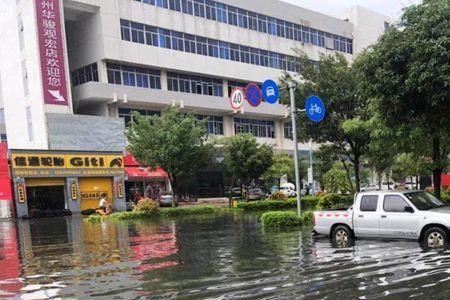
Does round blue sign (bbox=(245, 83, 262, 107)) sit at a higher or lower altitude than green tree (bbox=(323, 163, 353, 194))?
higher

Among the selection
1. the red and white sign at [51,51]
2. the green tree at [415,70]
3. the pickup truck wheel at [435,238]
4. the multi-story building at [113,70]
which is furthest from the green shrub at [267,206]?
the red and white sign at [51,51]

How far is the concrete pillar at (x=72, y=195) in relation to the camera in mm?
41156

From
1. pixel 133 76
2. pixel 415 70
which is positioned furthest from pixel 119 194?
pixel 415 70

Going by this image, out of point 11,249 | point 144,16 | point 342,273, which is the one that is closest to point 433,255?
point 342,273

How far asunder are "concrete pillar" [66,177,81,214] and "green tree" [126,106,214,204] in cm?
1130

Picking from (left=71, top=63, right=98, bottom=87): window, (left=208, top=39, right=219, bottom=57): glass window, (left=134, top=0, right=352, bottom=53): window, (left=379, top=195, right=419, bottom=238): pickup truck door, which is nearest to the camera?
(left=379, top=195, right=419, bottom=238): pickup truck door

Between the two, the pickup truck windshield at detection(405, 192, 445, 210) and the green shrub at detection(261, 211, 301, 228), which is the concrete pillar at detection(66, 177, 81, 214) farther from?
the pickup truck windshield at detection(405, 192, 445, 210)

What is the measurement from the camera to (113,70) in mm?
47312

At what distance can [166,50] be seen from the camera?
50.3 metres

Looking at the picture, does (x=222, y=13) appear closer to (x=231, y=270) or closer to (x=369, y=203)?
(x=369, y=203)

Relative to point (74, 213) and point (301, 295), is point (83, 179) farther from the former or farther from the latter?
point (301, 295)

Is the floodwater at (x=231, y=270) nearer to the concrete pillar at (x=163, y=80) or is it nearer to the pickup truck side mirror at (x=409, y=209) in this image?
the pickup truck side mirror at (x=409, y=209)

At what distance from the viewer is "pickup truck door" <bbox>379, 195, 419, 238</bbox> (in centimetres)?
1201

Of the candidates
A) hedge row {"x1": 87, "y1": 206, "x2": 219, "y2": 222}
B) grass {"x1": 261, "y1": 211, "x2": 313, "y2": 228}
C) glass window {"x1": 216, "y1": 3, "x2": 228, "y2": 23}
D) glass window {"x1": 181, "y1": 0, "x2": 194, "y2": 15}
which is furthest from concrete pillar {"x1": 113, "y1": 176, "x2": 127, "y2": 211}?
grass {"x1": 261, "y1": 211, "x2": 313, "y2": 228}
